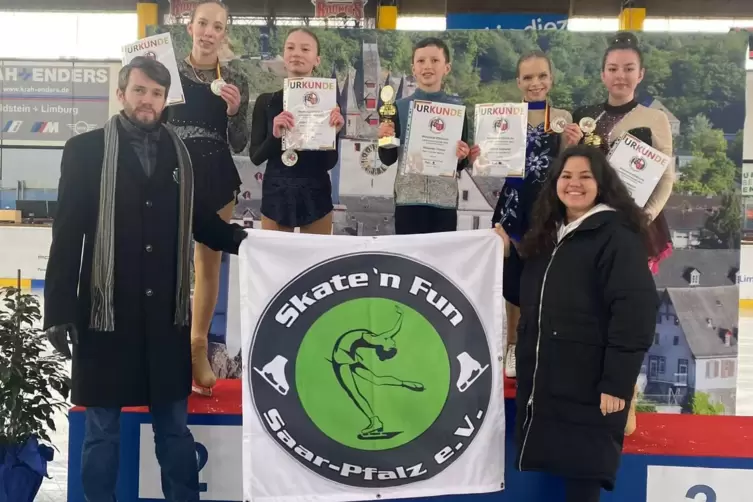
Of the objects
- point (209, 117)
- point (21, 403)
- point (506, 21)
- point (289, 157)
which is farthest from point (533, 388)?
point (506, 21)

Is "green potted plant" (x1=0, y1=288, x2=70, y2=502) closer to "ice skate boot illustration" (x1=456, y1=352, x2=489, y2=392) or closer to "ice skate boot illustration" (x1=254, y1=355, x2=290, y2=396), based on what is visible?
"ice skate boot illustration" (x1=254, y1=355, x2=290, y2=396)

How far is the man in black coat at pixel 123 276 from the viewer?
2.07 metres

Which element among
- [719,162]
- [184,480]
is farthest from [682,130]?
[184,480]

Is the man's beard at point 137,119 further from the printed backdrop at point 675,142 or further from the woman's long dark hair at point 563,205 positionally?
the printed backdrop at point 675,142

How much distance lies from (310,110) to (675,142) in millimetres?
2551

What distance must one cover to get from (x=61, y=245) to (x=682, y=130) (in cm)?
366

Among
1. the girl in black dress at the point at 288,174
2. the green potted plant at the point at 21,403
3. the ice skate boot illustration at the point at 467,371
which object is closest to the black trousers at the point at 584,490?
the ice skate boot illustration at the point at 467,371

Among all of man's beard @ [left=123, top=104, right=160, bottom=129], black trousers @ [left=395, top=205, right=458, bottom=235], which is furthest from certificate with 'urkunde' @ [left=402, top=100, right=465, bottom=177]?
man's beard @ [left=123, top=104, right=160, bottom=129]

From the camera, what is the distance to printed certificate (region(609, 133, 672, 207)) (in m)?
2.59

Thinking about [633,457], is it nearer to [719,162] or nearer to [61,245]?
[61,245]

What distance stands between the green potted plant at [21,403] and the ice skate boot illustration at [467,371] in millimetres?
1526

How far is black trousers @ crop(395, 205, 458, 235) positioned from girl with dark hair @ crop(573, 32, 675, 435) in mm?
691

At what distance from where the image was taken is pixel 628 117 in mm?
2729

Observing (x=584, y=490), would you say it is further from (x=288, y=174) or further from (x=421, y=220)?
(x=288, y=174)
